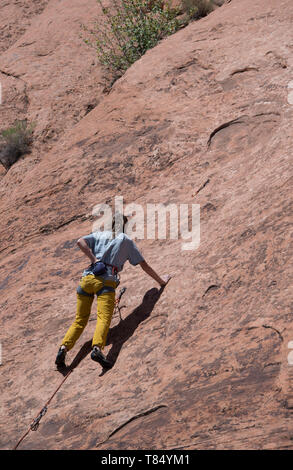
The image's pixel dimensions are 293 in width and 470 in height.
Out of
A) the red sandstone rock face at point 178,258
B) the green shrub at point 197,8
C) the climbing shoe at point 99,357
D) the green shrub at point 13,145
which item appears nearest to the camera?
the red sandstone rock face at point 178,258

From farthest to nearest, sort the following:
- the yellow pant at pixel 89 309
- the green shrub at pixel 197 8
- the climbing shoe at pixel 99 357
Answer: the green shrub at pixel 197 8 < the yellow pant at pixel 89 309 < the climbing shoe at pixel 99 357

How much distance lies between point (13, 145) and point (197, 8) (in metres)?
5.18

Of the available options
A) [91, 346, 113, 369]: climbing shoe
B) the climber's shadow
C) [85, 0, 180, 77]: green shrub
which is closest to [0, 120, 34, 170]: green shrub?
[85, 0, 180, 77]: green shrub

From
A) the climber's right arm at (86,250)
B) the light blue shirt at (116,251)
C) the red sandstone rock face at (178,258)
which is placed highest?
the climber's right arm at (86,250)

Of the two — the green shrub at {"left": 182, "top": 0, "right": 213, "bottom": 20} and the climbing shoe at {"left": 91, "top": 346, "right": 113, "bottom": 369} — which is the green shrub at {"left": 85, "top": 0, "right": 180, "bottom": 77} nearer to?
the green shrub at {"left": 182, "top": 0, "right": 213, "bottom": 20}

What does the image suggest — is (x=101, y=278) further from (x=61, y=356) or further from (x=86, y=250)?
(x=61, y=356)

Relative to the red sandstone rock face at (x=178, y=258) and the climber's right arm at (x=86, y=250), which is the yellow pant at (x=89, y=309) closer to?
the climber's right arm at (x=86, y=250)

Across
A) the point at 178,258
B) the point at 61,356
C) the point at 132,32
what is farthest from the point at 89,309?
the point at 132,32

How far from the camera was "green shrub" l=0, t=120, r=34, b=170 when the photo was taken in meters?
10.0

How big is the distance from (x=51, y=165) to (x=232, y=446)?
5.70 meters

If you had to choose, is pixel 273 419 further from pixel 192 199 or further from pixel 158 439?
pixel 192 199

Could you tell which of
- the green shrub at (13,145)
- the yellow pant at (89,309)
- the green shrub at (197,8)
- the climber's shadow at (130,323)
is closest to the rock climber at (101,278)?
the yellow pant at (89,309)

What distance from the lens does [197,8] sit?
10984 millimetres

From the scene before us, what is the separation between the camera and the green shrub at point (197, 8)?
1091 centimetres
